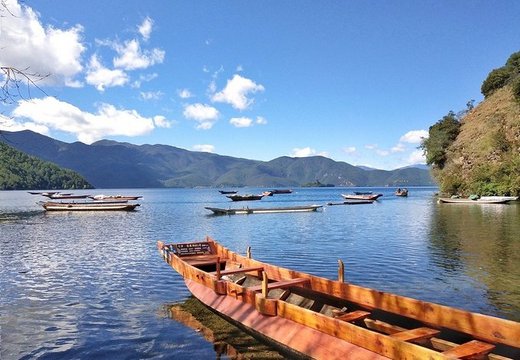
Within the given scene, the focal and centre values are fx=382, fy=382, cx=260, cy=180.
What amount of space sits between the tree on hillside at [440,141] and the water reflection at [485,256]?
53.8 m

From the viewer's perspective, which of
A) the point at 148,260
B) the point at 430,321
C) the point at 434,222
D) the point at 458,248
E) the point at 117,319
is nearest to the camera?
the point at 430,321

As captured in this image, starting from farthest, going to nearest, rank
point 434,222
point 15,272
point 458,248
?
point 434,222 < point 458,248 < point 15,272

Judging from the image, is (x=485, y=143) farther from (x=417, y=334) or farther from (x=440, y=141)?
(x=417, y=334)

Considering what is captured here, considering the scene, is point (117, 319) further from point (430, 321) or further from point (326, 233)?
point (326, 233)

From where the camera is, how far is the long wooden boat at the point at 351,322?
7984mm

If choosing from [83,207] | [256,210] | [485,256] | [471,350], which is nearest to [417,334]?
[471,350]

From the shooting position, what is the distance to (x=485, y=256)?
23.7 m

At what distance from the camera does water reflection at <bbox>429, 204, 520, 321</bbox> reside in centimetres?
1590

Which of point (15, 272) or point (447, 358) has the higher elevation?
point (447, 358)

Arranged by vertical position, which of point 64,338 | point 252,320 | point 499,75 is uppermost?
point 499,75

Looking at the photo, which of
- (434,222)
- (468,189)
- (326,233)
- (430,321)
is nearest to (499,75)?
(468,189)

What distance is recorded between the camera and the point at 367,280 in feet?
62.0

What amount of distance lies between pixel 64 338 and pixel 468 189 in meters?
82.9

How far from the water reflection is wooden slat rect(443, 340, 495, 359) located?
6641 mm
